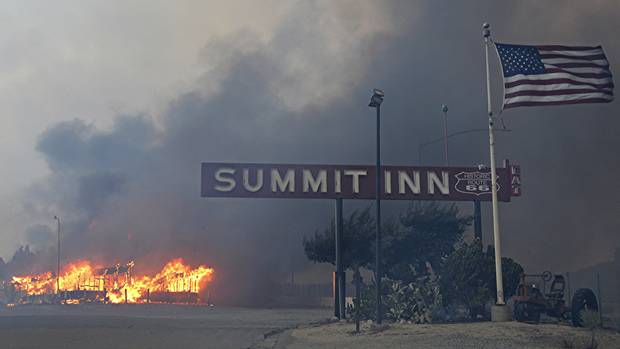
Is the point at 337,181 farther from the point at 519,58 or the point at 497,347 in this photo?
the point at 497,347

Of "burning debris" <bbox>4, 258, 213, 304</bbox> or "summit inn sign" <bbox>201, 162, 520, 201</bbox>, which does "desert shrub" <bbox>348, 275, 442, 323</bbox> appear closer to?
"summit inn sign" <bbox>201, 162, 520, 201</bbox>

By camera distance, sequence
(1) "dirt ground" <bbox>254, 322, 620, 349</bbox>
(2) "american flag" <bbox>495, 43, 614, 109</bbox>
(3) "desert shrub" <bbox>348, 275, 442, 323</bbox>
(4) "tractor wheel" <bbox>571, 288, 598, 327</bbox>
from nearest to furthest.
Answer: (1) "dirt ground" <bbox>254, 322, 620, 349</bbox>
(2) "american flag" <bbox>495, 43, 614, 109</bbox>
(4) "tractor wheel" <bbox>571, 288, 598, 327</bbox>
(3) "desert shrub" <bbox>348, 275, 442, 323</bbox>

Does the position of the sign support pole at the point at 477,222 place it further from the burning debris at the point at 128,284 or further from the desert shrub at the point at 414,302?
the burning debris at the point at 128,284

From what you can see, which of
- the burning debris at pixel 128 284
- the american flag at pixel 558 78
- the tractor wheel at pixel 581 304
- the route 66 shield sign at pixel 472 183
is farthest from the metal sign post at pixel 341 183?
the burning debris at pixel 128 284

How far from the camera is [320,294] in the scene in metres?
88.5

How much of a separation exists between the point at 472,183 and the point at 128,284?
82230mm

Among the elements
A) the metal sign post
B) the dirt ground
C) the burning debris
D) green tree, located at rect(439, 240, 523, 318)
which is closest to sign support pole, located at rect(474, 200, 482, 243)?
the metal sign post

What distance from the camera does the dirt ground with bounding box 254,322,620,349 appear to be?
829 inches

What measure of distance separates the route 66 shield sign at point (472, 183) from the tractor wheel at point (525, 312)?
12346 mm

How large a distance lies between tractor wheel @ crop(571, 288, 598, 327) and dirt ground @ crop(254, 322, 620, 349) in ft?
11.9

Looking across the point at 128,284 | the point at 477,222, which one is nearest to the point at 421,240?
the point at 477,222

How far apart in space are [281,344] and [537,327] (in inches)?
380

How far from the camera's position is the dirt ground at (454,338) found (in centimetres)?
2105

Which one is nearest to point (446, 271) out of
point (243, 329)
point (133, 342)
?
point (243, 329)
